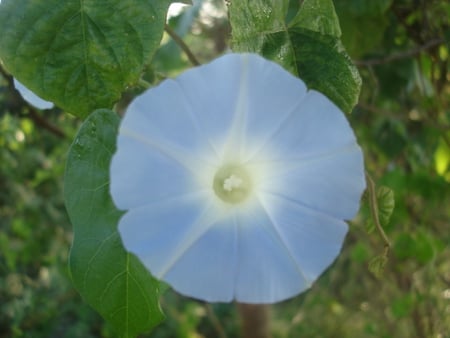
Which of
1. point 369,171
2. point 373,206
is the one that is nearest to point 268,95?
point 373,206

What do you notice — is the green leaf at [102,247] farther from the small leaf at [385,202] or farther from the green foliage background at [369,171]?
the small leaf at [385,202]

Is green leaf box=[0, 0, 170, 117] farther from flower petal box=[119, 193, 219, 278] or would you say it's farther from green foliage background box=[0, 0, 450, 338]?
flower petal box=[119, 193, 219, 278]

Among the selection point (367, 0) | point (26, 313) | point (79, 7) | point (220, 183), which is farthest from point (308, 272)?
point (26, 313)

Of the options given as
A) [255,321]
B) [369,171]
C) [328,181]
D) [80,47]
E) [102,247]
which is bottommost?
[255,321]

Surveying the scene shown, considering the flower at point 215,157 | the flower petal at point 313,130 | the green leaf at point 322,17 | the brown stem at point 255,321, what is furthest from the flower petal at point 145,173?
the brown stem at point 255,321

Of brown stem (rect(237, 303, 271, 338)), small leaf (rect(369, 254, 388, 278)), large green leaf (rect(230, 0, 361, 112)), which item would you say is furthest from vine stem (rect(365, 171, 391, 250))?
brown stem (rect(237, 303, 271, 338))

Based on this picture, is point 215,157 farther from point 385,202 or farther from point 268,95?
point 385,202
